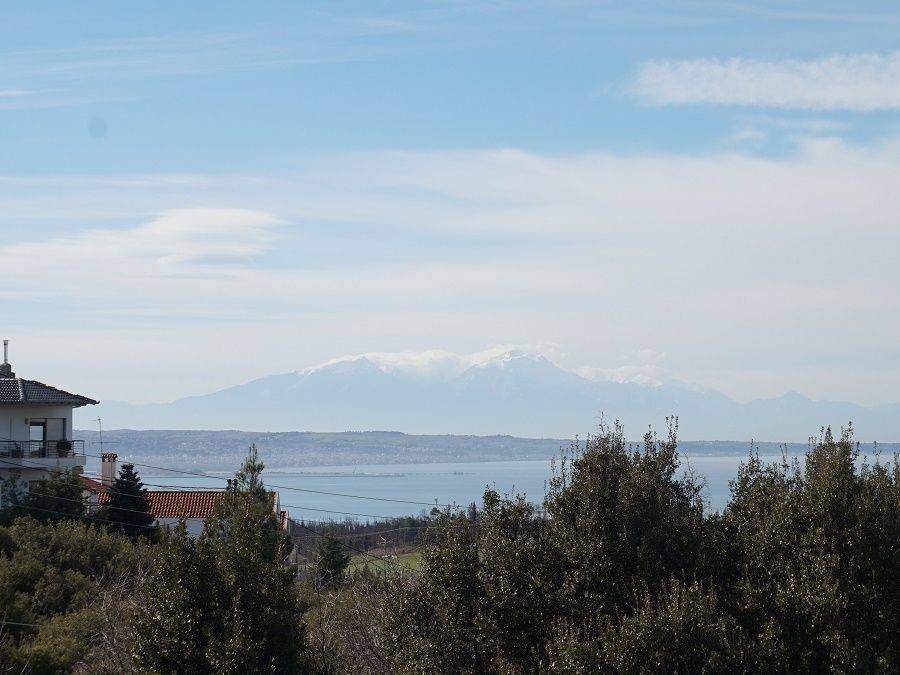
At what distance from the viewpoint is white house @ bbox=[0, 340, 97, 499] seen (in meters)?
52.3

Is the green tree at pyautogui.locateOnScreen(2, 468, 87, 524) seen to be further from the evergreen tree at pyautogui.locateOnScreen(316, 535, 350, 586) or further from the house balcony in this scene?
the evergreen tree at pyautogui.locateOnScreen(316, 535, 350, 586)

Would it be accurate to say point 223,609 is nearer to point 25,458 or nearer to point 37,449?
point 25,458

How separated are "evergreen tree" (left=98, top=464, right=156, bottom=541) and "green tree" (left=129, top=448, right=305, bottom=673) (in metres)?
31.4

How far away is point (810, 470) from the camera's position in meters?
18.8

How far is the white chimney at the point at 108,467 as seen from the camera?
59.4 m

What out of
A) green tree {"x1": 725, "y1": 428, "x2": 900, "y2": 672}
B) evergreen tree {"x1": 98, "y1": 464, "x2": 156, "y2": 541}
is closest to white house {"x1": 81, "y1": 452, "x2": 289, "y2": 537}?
evergreen tree {"x1": 98, "y1": 464, "x2": 156, "y2": 541}

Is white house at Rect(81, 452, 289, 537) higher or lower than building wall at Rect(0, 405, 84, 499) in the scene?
lower

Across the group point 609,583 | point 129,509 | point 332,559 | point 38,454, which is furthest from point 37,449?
point 609,583

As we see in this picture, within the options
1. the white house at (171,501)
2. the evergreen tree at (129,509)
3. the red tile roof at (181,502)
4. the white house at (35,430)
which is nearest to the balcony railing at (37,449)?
the white house at (35,430)

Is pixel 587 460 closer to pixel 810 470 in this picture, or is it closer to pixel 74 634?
pixel 810 470

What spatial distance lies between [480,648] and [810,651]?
479 centimetres

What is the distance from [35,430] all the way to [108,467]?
8109 mm

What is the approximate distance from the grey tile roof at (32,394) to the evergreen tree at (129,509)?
4.41 meters

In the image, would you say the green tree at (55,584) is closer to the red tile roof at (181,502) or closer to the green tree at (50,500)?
the green tree at (50,500)
